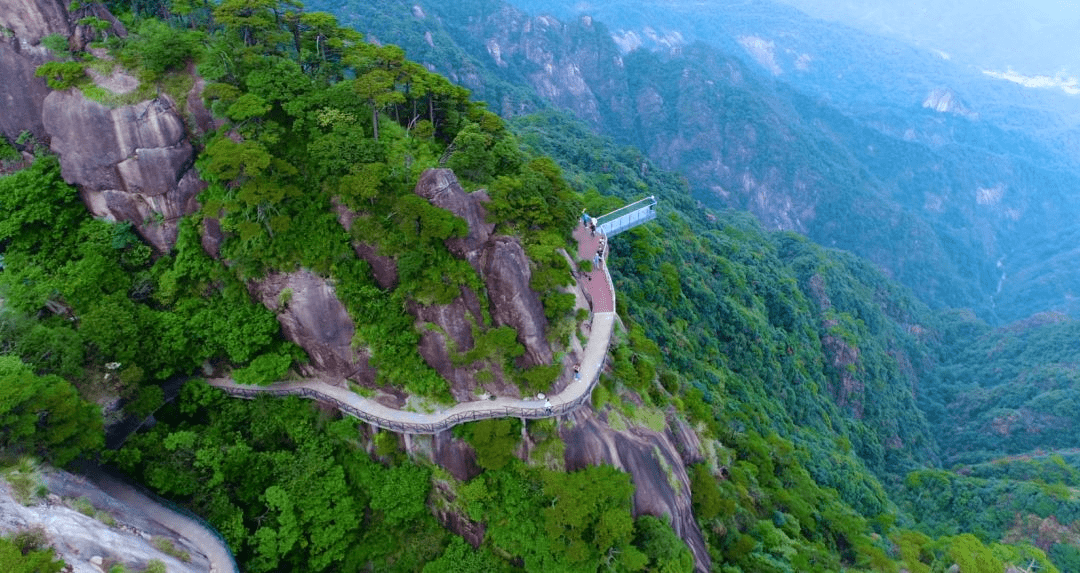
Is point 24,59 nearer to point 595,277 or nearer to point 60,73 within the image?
point 60,73

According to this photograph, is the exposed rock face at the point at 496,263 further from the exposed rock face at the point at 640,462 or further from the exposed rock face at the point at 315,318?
the exposed rock face at the point at 315,318

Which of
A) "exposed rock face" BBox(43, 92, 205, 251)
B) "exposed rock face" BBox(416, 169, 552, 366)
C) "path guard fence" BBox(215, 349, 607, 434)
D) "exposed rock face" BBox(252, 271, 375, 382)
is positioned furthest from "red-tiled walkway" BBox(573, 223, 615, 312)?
"exposed rock face" BBox(43, 92, 205, 251)

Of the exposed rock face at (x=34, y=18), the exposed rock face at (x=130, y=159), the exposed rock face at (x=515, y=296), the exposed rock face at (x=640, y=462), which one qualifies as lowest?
the exposed rock face at (x=640, y=462)

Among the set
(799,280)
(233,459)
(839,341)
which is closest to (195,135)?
(233,459)

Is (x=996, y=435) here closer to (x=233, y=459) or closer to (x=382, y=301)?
(x=382, y=301)

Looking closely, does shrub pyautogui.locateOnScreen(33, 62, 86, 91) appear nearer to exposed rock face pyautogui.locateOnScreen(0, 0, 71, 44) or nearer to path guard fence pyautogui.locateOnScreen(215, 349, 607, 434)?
exposed rock face pyautogui.locateOnScreen(0, 0, 71, 44)

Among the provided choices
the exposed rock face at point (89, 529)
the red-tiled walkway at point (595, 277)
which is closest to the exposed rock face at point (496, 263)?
the red-tiled walkway at point (595, 277)
